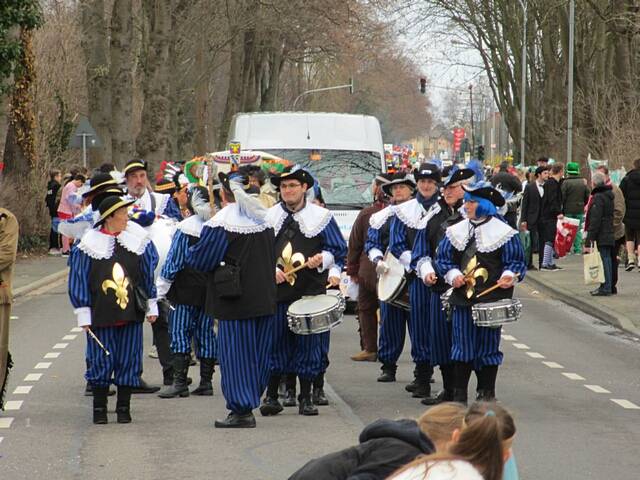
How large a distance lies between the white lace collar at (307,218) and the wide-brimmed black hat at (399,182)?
199 cm

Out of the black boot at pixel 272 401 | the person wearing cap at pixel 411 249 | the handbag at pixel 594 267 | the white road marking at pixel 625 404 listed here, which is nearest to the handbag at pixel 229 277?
the black boot at pixel 272 401

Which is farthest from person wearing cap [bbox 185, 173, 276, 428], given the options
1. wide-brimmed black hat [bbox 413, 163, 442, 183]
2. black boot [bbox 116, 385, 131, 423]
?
wide-brimmed black hat [bbox 413, 163, 442, 183]

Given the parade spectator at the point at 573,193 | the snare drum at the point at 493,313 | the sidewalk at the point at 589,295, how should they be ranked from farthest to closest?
the parade spectator at the point at 573,193 < the sidewalk at the point at 589,295 < the snare drum at the point at 493,313

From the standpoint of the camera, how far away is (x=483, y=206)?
11.4 metres

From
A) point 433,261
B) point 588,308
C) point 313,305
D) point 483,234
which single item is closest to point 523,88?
point 588,308

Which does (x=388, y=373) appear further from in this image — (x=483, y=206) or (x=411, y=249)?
(x=483, y=206)

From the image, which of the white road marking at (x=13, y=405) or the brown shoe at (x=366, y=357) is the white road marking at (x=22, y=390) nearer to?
the white road marking at (x=13, y=405)

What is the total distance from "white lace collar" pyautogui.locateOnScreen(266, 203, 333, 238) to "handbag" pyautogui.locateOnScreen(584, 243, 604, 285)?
472 inches

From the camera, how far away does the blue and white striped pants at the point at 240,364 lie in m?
10.7

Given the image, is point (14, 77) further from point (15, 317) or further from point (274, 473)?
point (274, 473)

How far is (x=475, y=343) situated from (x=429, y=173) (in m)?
2.08

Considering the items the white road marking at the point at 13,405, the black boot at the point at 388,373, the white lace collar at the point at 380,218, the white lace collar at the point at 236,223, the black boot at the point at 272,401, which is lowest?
the black boot at the point at 388,373

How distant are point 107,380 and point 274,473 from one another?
88.0 inches

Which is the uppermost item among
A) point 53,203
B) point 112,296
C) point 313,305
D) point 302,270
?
point 302,270
